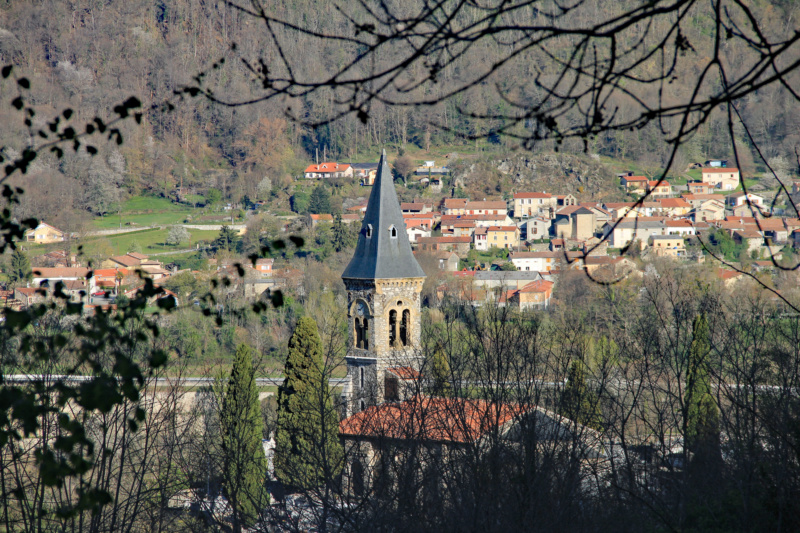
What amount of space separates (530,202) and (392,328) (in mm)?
48922

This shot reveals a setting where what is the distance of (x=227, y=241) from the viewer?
51719 millimetres

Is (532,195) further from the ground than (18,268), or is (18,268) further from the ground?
(532,195)

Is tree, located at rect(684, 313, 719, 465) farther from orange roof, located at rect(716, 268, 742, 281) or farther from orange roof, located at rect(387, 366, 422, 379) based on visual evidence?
orange roof, located at rect(716, 268, 742, 281)

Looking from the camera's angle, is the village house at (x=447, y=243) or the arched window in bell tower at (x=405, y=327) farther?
the village house at (x=447, y=243)

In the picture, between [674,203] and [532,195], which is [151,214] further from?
[674,203]

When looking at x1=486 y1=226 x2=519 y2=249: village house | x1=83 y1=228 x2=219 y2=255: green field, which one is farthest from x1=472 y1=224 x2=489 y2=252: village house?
x1=83 y1=228 x2=219 y2=255: green field

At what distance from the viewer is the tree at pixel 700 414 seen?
982 centimetres

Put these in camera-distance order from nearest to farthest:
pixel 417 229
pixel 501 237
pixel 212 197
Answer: pixel 417 229 < pixel 501 237 < pixel 212 197

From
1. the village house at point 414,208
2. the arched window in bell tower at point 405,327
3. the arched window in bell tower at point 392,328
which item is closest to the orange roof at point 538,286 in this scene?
the village house at point 414,208

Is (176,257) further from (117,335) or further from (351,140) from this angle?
(117,335)

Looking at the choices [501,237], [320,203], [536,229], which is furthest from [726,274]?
[320,203]

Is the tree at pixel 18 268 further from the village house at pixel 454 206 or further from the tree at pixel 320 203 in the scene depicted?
the village house at pixel 454 206

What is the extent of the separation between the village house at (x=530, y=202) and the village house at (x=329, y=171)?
15.9 meters

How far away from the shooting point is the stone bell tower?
698 inches
